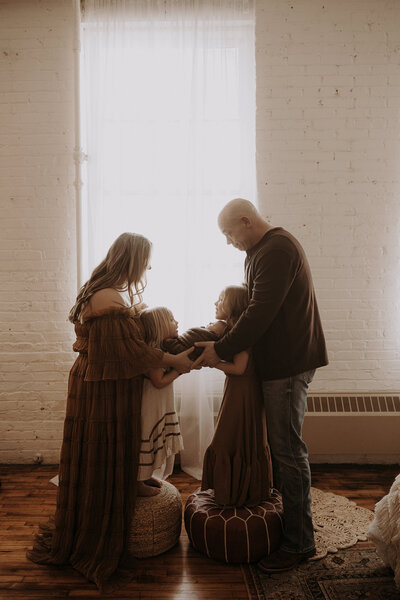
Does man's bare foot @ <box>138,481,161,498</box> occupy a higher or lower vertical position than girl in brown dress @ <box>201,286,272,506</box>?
lower

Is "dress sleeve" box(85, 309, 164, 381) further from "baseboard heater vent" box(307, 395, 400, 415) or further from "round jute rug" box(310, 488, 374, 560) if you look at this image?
Result: "baseboard heater vent" box(307, 395, 400, 415)

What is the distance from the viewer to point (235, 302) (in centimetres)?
236

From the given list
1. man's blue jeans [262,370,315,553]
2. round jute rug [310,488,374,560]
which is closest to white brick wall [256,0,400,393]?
round jute rug [310,488,374,560]

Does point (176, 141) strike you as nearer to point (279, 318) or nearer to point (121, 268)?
point (121, 268)

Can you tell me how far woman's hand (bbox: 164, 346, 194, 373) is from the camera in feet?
7.45

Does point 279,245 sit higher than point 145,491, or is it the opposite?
point 279,245

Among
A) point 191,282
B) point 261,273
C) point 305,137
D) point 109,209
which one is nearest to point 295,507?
point 261,273

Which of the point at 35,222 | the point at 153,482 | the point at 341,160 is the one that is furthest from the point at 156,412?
the point at 341,160

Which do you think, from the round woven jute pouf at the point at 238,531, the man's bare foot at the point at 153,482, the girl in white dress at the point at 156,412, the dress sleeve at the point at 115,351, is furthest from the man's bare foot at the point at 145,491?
the dress sleeve at the point at 115,351

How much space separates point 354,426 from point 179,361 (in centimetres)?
175

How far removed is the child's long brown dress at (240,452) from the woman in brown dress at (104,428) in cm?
31

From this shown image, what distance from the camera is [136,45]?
3.33 meters

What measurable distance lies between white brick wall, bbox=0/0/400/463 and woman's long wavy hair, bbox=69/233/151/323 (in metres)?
1.28

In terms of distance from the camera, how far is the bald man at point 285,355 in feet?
7.15
